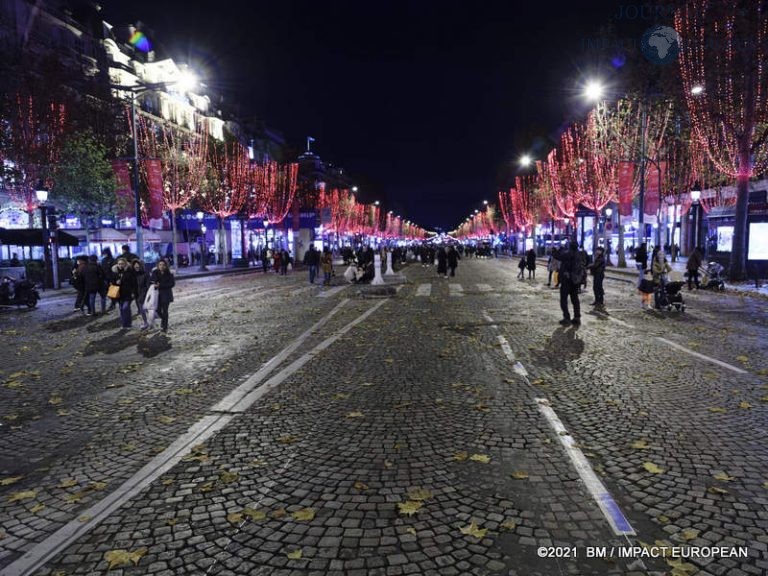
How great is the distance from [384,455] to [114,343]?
8118mm

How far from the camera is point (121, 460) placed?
4711 mm

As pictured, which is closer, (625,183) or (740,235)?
(740,235)

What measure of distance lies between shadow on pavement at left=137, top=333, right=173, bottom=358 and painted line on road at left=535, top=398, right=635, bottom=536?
7.04 meters

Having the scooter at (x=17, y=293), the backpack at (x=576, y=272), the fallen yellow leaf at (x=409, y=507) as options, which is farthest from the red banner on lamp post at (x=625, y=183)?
the fallen yellow leaf at (x=409, y=507)

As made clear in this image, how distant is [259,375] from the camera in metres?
7.73

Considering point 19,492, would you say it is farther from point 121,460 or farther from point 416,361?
point 416,361

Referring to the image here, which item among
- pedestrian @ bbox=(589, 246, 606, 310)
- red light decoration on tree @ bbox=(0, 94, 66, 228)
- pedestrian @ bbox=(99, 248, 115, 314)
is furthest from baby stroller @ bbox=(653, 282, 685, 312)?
red light decoration on tree @ bbox=(0, 94, 66, 228)

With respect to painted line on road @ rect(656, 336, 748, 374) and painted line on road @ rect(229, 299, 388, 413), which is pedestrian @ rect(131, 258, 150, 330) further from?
painted line on road @ rect(656, 336, 748, 374)

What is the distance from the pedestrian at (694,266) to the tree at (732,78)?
4321 millimetres

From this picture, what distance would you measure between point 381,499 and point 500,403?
8.90ft

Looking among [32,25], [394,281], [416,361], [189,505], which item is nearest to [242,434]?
[189,505]

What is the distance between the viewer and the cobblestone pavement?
3.30 m

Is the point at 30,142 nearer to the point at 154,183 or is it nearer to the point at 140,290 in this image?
the point at 154,183

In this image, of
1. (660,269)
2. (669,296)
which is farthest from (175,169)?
(669,296)
